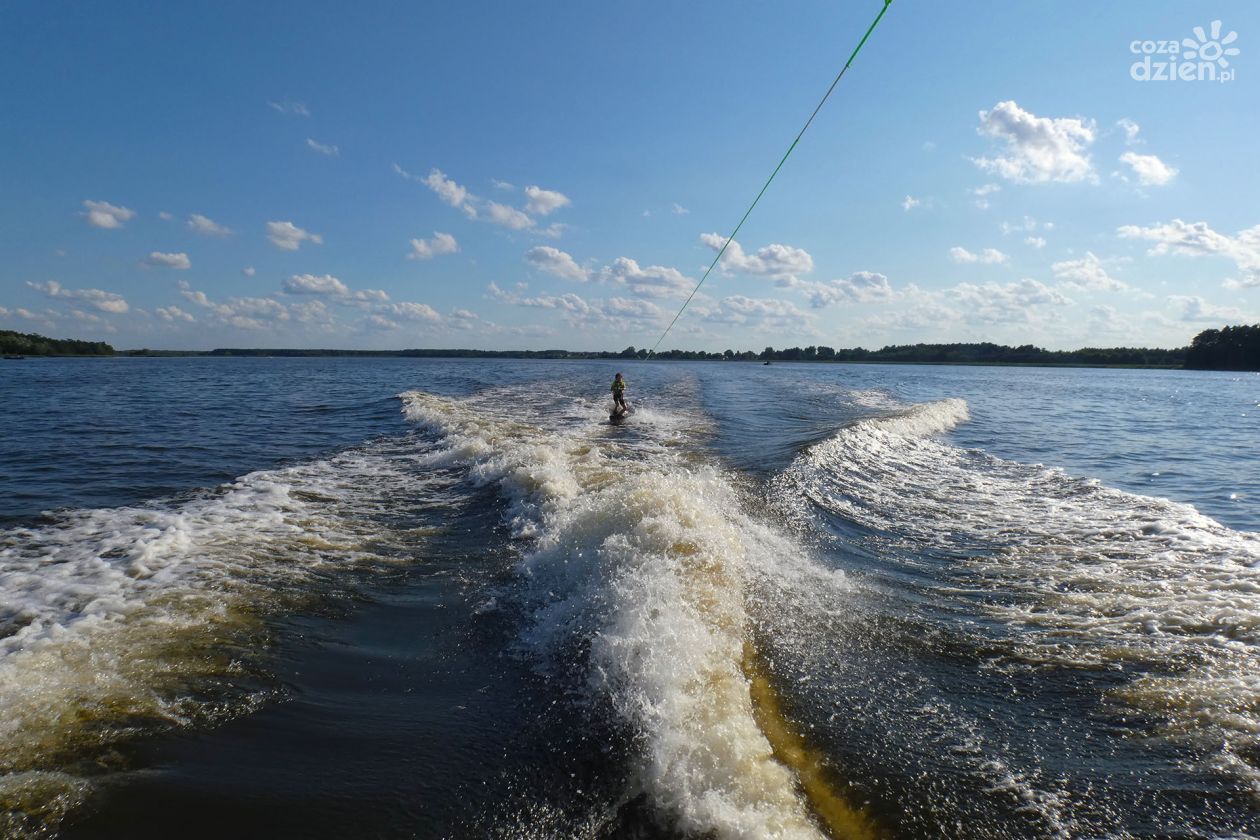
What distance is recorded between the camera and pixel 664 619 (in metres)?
5.70

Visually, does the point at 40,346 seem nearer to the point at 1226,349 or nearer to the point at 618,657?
the point at 618,657

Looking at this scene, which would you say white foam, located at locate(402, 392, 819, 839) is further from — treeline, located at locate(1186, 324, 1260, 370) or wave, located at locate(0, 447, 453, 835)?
treeline, located at locate(1186, 324, 1260, 370)

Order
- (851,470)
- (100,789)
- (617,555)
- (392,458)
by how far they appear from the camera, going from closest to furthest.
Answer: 1. (100,789)
2. (617,555)
3. (851,470)
4. (392,458)

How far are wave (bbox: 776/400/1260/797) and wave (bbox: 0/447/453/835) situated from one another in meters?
7.13

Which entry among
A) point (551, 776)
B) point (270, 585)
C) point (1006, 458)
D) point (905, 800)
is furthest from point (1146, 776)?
point (1006, 458)

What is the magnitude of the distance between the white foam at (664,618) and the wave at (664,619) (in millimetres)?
13

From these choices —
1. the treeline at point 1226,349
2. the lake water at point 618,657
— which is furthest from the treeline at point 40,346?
the treeline at point 1226,349

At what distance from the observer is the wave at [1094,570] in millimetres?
4984

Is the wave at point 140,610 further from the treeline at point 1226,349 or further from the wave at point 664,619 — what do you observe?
the treeline at point 1226,349

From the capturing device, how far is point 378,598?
674 centimetres

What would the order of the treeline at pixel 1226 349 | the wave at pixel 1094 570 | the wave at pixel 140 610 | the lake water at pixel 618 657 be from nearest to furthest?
the lake water at pixel 618 657 < the wave at pixel 140 610 < the wave at pixel 1094 570 < the treeline at pixel 1226 349

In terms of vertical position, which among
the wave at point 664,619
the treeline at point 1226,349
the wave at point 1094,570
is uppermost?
the treeline at point 1226,349

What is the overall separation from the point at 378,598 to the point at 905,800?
5447mm

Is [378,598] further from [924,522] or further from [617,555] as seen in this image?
[924,522]
